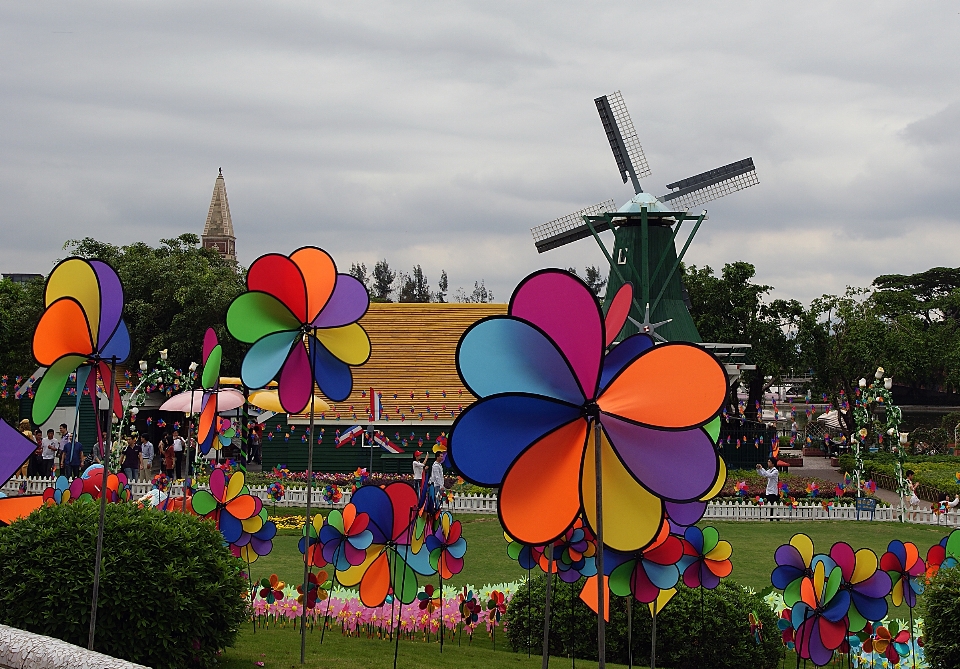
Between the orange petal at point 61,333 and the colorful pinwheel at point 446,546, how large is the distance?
3363 millimetres

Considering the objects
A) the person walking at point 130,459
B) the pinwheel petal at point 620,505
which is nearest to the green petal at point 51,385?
the pinwheel petal at point 620,505

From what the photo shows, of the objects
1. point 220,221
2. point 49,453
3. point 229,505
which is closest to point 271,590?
point 229,505

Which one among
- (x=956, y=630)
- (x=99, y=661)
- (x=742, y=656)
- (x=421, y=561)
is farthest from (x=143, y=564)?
(x=956, y=630)

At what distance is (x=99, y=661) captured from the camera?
538 centimetres

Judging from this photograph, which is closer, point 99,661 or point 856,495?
point 99,661

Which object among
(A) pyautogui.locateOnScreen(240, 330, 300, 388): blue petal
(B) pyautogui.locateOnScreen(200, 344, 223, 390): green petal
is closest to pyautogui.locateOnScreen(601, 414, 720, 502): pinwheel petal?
(A) pyautogui.locateOnScreen(240, 330, 300, 388): blue petal

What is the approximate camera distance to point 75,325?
6637 millimetres

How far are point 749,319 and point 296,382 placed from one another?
1104 inches

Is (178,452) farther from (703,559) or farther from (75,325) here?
(703,559)

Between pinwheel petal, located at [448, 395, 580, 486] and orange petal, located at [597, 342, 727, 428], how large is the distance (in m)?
0.28

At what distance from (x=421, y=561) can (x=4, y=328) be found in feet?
87.0

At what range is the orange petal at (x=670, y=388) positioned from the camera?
4727 millimetres

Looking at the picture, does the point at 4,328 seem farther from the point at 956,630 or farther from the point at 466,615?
the point at 956,630

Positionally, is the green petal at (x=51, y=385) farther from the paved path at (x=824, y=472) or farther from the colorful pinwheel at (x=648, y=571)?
the paved path at (x=824, y=472)
